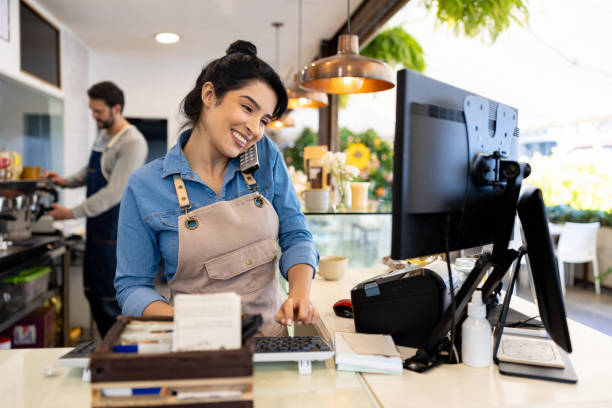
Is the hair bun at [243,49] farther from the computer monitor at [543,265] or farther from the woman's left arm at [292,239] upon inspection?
the computer monitor at [543,265]

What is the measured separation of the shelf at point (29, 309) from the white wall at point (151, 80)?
3.26 metres

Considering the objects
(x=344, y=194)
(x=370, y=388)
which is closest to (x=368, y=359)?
(x=370, y=388)

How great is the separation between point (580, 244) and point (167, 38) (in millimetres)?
4985

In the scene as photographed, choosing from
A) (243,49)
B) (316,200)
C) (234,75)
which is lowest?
(316,200)

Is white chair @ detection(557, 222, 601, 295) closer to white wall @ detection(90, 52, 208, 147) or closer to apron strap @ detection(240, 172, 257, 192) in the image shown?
apron strap @ detection(240, 172, 257, 192)

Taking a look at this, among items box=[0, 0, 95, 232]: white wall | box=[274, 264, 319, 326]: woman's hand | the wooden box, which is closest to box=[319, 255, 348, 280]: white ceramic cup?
box=[274, 264, 319, 326]: woman's hand

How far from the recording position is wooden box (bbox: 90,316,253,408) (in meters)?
0.64

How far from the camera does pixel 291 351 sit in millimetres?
1020

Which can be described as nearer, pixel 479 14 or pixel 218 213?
pixel 218 213

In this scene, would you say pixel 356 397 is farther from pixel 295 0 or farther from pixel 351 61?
pixel 295 0

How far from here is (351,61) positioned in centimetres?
208

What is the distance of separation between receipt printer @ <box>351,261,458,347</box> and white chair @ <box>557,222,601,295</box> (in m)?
4.43

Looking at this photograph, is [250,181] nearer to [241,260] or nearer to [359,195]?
[241,260]

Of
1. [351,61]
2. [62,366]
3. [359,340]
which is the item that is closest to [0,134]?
[351,61]
